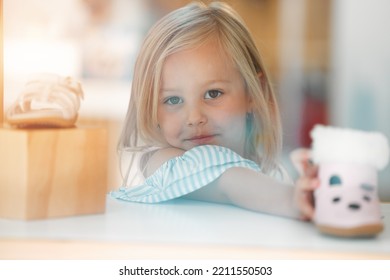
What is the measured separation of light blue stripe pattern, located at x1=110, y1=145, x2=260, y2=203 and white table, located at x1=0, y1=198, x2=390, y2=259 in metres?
0.08

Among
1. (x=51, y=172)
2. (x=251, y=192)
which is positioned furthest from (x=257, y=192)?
(x=51, y=172)

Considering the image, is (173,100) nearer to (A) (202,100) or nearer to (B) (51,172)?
(A) (202,100)

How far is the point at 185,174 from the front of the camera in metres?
0.97

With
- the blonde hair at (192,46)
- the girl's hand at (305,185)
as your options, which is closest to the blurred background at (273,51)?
the blonde hair at (192,46)

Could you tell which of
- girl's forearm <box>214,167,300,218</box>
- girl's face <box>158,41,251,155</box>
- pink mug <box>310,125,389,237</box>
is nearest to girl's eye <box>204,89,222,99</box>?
girl's face <box>158,41,251,155</box>

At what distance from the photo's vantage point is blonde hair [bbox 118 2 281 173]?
981 mm

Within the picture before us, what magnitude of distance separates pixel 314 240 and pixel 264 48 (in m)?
0.28

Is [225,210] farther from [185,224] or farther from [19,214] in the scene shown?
[19,214]

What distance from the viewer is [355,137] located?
31.5 inches

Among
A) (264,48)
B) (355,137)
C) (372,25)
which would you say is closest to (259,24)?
(264,48)

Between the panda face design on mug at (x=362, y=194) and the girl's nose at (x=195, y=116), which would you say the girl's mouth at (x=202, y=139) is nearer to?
the girl's nose at (x=195, y=116)

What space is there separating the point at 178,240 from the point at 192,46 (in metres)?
0.27

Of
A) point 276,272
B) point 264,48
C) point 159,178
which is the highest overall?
point 264,48

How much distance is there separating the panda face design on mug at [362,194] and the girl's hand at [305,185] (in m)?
0.02
